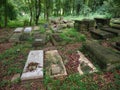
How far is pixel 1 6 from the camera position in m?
9.24

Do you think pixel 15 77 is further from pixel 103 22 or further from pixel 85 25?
pixel 103 22

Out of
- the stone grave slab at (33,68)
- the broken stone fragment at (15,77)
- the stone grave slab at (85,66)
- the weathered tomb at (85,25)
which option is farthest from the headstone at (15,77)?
the weathered tomb at (85,25)

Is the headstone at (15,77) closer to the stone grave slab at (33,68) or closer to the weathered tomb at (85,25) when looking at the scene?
the stone grave slab at (33,68)

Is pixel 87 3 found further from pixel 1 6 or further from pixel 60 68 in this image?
pixel 60 68

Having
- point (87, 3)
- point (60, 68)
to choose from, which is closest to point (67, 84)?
point (60, 68)

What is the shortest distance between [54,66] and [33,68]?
54cm

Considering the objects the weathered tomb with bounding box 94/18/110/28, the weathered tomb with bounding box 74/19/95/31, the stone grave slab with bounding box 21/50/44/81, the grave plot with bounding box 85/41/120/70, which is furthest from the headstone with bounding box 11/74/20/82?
the weathered tomb with bounding box 94/18/110/28

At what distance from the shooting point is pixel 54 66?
3.21m

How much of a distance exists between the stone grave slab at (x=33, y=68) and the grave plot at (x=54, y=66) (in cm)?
18

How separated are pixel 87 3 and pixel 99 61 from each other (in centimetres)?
1969

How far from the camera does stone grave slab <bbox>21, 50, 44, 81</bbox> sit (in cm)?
275

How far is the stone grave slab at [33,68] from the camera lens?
2.75 m

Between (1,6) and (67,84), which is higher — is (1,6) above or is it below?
above

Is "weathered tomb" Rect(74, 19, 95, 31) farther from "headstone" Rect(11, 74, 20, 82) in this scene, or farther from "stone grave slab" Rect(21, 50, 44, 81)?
"headstone" Rect(11, 74, 20, 82)
